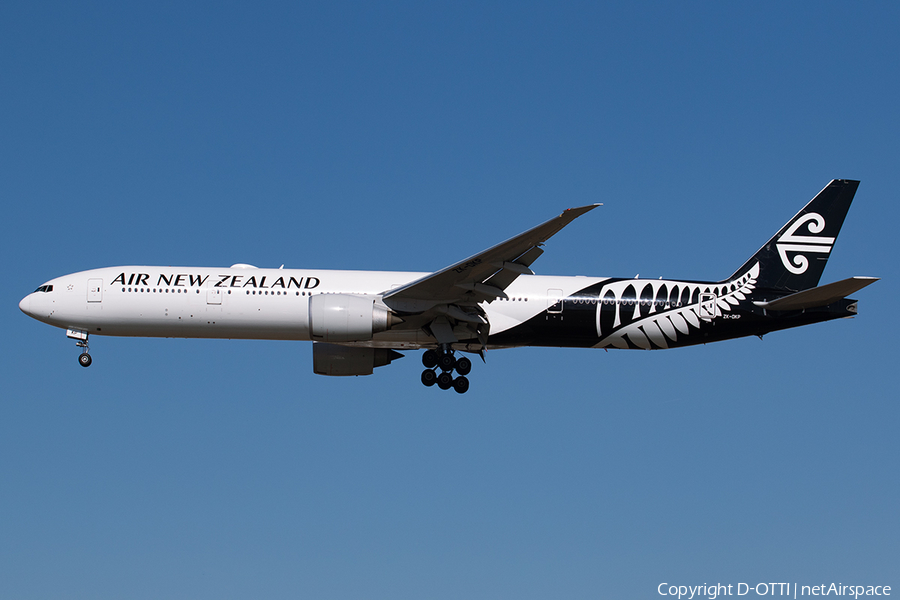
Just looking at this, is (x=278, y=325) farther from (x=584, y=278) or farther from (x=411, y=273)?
(x=584, y=278)

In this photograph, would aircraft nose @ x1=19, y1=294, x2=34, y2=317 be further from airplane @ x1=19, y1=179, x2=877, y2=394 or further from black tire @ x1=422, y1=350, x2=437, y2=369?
black tire @ x1=422, y1=350, x2=437, y2=369

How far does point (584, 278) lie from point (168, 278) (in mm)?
13257

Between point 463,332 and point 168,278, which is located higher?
point 168,278

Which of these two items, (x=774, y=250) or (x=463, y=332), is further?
(x=774, y=250)

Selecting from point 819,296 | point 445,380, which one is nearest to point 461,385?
point 445,380

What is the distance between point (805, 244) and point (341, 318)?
16074 millimetres

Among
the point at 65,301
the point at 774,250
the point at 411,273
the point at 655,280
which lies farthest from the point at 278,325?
the point at 774,250

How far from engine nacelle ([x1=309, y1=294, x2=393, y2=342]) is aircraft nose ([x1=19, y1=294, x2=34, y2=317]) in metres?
9.62

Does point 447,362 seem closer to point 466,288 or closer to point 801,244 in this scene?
point 466,288

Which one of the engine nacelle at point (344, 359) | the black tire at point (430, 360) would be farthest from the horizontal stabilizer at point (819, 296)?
the engine nacelle at point (344, 359)

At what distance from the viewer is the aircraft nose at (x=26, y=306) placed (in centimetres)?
2997

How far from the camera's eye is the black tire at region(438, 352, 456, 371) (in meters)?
29.2

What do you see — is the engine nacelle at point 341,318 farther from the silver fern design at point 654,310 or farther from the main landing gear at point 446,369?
the silver fern design at point 654,310

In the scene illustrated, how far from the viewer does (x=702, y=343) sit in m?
30.3
